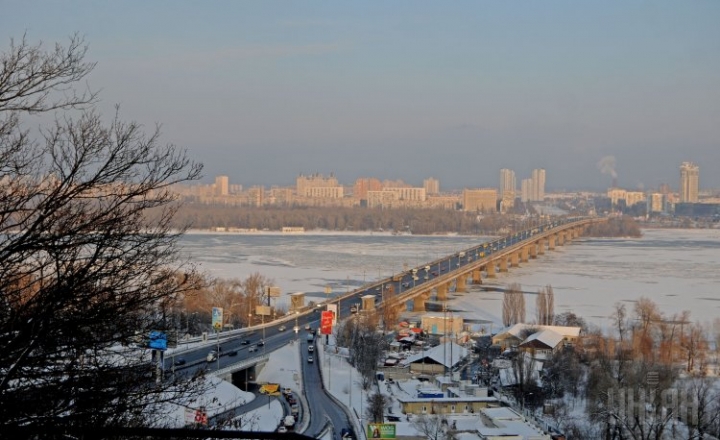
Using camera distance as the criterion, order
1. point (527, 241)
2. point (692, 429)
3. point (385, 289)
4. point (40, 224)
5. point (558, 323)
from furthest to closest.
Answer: point (527, 241) → point (385, 289) → point (558, 323) → point (692, 429) → point (40, 224)

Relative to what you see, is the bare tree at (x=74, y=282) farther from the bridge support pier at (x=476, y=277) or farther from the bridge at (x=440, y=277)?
the bridge support pier at (x=476, y=277)

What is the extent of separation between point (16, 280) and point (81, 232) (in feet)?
0.43

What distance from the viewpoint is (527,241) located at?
19.0m

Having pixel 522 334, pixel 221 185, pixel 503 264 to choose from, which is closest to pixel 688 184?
pixel 221 185

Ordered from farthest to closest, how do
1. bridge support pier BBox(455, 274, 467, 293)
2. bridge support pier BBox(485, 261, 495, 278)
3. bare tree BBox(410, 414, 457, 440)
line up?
bridge support pier BBox(485, 261, 495, 278), bridge support pier BBox(455, 274, 467, 293), bare tree BBox(410, 414, 457, 440)

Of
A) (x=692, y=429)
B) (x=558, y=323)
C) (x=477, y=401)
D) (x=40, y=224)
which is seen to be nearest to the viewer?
(x=40, y=224)

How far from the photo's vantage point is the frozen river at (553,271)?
10.6 metres

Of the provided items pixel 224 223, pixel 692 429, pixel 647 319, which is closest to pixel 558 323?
pixel 647 319

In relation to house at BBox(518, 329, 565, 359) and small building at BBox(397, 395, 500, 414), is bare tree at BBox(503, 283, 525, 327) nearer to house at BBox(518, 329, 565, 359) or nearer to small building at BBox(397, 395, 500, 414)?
house at BBox(518, 329, 565, 359)

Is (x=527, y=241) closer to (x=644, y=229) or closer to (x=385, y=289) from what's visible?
(x=385, y=289)

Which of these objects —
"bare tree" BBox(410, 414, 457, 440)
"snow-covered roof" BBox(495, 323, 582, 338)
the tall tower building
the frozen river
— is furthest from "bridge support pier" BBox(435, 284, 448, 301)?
the tall tower building

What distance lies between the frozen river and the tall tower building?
105 ft

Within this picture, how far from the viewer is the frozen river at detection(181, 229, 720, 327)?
417 inches

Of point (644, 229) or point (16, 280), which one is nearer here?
point (16, 280)
